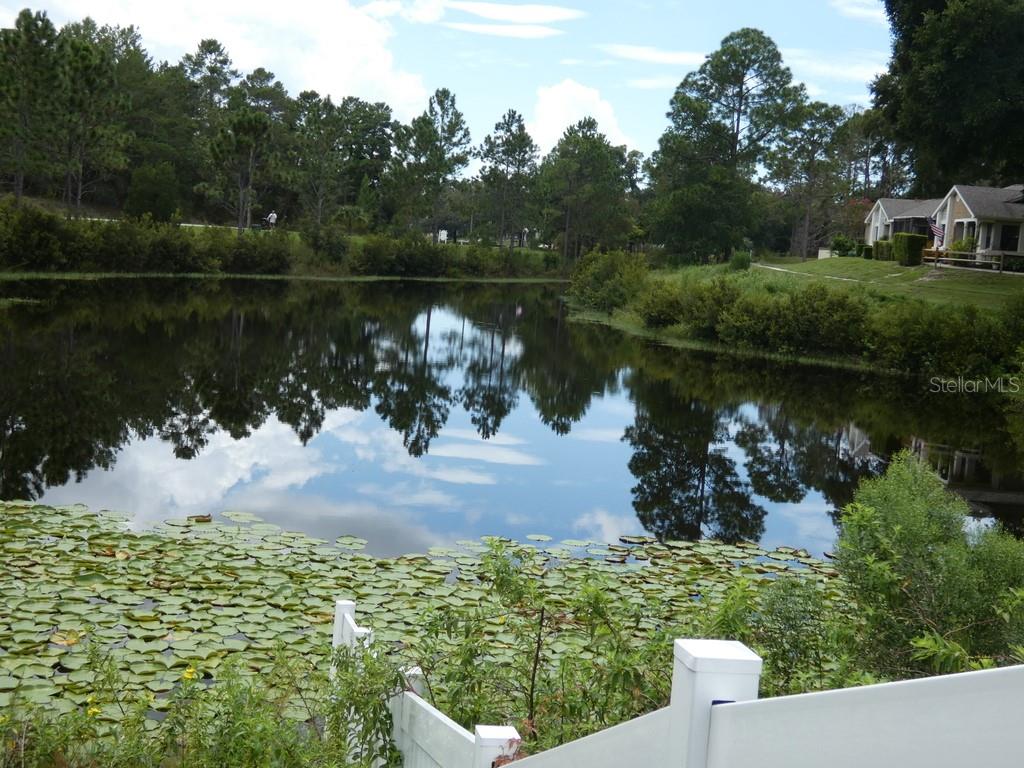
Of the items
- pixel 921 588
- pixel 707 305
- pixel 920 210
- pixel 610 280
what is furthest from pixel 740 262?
pixel 921 588

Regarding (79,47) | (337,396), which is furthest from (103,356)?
(79,47)

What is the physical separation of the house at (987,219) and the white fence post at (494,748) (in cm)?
4665

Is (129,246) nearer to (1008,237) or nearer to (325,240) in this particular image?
(325,240)

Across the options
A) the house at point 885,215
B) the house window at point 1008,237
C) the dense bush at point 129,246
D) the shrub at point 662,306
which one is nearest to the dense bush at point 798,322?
the shrub at point 662,306

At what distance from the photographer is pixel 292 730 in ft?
14.9

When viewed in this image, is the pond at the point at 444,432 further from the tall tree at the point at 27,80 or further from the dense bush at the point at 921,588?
the tall tree at the point at 27,80

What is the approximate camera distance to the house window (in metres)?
47.1

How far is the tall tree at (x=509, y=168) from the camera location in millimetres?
83812

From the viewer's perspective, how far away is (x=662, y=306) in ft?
124

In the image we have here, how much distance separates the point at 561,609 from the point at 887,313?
2426 cm

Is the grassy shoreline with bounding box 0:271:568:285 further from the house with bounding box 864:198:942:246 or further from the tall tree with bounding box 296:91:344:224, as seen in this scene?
the house with bounding box 864:198:942:246

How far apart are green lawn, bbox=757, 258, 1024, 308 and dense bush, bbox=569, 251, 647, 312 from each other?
23.9ft

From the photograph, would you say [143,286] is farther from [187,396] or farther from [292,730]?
[292,730]

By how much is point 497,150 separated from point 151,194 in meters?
32.4
